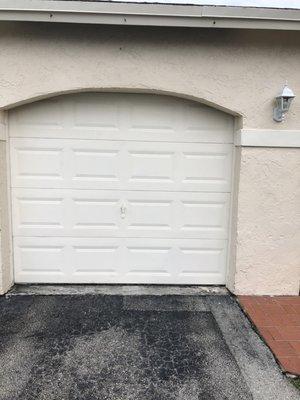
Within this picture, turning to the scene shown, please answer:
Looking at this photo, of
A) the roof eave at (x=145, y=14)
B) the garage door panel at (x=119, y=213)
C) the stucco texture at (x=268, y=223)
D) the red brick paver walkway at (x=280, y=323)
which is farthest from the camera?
the garage door panel at (x=119, y=213)

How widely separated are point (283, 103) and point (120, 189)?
2.14m

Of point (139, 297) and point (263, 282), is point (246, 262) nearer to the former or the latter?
point (263, 282)

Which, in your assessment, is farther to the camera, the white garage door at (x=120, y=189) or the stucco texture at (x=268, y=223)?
the white garage door at (x=120, y=189)

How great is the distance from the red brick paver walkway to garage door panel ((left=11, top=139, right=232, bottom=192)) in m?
1.46

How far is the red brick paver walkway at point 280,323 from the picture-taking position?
2.92m

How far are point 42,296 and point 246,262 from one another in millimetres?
2563

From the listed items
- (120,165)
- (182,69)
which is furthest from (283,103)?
(120,165)

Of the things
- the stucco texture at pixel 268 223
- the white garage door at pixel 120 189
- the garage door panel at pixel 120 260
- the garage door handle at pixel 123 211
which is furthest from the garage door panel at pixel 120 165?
the garage door panel at pixel 120 260

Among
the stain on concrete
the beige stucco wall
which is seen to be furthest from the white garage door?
the stain on concrete

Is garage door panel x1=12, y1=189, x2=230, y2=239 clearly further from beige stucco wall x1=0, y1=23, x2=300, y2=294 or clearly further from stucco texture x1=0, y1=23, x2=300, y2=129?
stucco texture x1=0, y1=23, x2=300, y2=129

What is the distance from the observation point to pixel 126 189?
4105mm

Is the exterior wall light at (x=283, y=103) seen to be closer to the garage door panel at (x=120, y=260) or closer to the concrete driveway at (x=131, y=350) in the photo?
the garage door panel at (x=120, y=260)

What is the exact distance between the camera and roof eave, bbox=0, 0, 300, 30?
323cm

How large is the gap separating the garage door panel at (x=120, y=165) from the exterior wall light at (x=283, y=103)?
65cm
